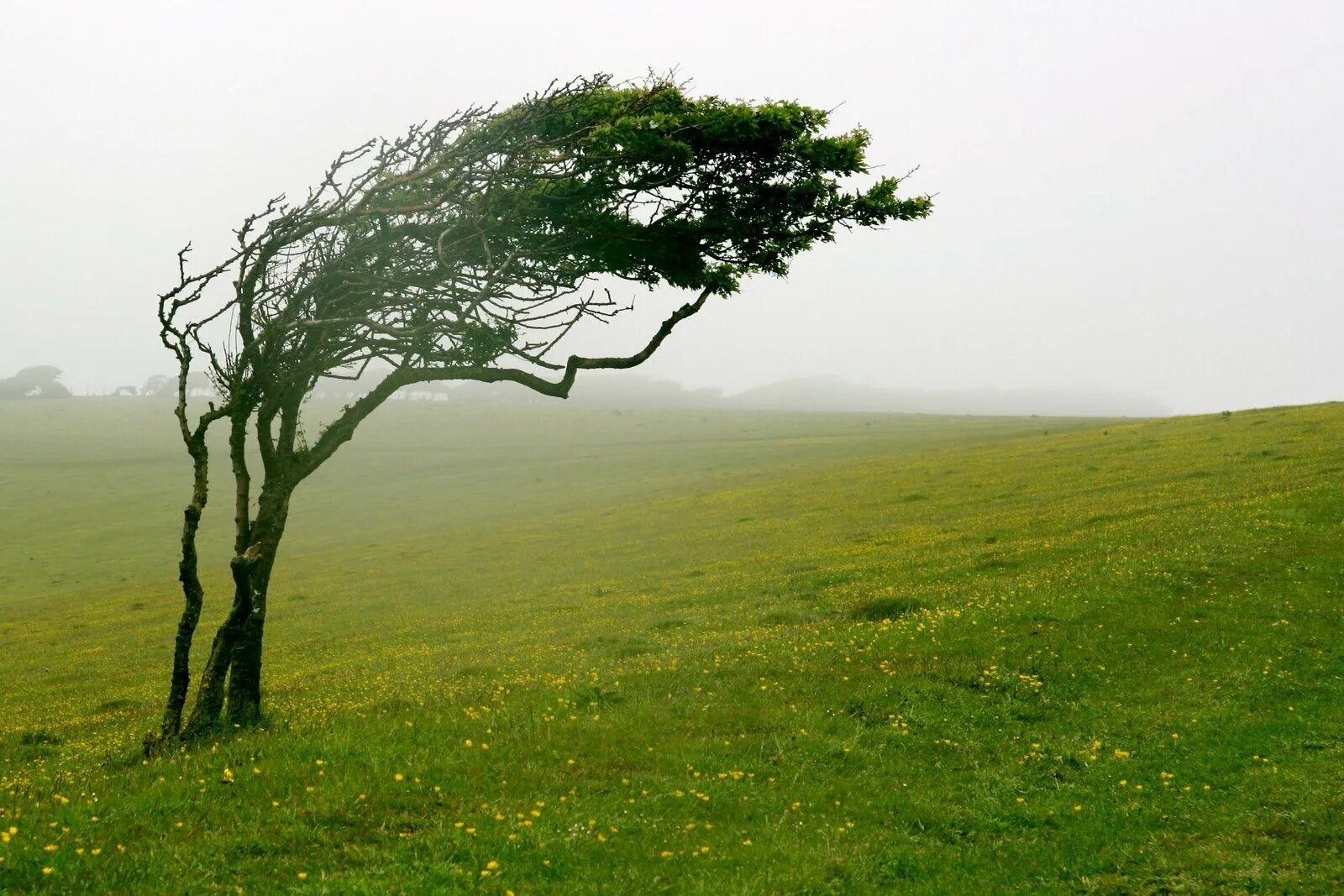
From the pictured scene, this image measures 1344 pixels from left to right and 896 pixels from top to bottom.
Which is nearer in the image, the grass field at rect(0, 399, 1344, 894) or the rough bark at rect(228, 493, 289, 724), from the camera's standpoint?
the grass field at rect(0, 399, 1344, 894)

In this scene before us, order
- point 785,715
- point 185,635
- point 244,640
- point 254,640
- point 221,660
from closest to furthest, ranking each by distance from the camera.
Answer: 1. point 185,635
2. point 221,660
3. point 244,640
4. point 254,640
5. point 785,715

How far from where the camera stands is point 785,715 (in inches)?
630

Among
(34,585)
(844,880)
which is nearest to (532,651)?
(844,880)

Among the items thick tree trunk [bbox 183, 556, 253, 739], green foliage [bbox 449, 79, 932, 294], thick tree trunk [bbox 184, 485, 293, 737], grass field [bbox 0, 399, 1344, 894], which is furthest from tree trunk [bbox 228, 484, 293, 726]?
green foliage [bbox 449, 79, 932, 294]

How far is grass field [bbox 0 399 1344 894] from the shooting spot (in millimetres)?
10344

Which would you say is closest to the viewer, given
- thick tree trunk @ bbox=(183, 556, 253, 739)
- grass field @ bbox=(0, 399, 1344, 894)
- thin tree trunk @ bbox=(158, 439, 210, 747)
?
grass field @ bbox=(0, 399, 1344, 894)

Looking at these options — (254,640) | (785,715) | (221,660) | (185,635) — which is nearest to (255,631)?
(254,640)

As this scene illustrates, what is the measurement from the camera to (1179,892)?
9625 mm

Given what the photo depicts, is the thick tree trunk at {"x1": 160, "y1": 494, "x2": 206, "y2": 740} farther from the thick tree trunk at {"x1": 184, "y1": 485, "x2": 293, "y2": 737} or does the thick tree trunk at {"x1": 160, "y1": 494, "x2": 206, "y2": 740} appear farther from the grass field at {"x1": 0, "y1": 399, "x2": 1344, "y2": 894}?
the grass field at {"x1": 0, "y1": 399, "x2": 1344, "y2": 894}

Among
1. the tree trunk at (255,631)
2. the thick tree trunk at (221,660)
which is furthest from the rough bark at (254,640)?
the thick tree trunk at (221,660)

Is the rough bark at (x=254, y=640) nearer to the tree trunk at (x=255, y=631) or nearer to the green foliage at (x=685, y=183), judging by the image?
the tree trunk at (x=255, y=631)

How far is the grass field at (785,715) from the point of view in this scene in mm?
10344

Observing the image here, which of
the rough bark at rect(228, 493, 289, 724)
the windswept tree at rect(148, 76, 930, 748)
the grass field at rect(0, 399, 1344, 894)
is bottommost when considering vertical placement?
the grass field at rect(0, 399, 1344, 894)

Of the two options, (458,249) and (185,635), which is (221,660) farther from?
(458,249)
